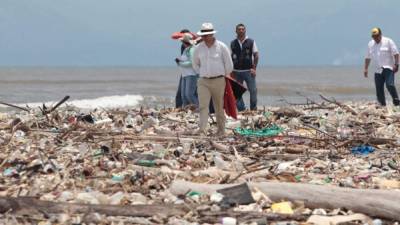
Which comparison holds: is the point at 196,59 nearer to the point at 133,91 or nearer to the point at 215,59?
the point at 215,59

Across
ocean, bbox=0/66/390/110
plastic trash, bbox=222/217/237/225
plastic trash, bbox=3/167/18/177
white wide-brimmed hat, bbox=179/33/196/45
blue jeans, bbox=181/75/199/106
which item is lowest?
ocean, bbox=0/66/390/110

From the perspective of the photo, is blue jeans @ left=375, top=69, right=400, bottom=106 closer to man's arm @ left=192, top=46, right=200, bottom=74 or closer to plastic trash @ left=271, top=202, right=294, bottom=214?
man's arm @ left=192, top=46, right=200, bottom=74

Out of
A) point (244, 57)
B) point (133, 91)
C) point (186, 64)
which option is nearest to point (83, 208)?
point (186, 64)

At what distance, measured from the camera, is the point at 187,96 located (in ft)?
45.7

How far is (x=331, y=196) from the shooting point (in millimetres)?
5520

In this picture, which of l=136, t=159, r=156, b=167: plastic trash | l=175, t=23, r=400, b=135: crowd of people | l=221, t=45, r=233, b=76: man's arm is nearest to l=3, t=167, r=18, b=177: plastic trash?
l=136, t=159, r=156, b=167: plastic trash

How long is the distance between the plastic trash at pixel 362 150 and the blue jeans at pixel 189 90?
18.6 ft

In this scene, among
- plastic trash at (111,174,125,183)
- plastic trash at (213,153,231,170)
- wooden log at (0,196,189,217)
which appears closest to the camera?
wooden log at (0,196,189,217)

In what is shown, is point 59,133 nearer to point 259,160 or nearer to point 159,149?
point 159,149

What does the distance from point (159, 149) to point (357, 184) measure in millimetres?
2577

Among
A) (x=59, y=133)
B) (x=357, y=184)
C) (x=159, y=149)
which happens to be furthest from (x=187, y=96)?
(x=357, y=184)

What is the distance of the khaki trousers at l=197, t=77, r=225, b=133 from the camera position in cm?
952

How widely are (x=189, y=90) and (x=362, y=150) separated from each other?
239 inches

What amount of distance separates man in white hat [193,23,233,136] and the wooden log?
165 inches
